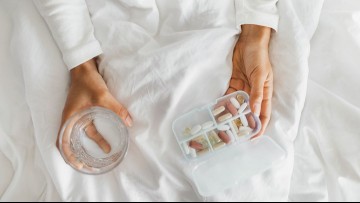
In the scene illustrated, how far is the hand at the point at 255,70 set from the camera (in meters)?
0.64

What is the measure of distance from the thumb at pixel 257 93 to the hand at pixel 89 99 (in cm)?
22

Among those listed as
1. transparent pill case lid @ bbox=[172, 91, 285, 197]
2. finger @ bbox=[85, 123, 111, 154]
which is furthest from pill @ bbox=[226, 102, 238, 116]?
finger @ bbox=[85, 123, 111, 154]

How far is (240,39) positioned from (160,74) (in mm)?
204

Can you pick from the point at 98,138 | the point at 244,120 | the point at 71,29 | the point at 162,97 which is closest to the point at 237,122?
the point at 244,120

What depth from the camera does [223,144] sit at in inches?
24.4

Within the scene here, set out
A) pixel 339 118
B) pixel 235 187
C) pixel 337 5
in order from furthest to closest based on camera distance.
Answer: pixel 337 5, pixel 339 118, pixel 235 187

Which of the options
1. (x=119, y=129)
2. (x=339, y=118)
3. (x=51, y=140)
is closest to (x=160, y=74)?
(x=119, y=129)

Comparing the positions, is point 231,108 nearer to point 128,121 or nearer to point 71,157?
point 128,121

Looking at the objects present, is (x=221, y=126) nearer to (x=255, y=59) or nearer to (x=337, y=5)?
(x=255, y=59)

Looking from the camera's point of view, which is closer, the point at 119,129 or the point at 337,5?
the point at 119,129

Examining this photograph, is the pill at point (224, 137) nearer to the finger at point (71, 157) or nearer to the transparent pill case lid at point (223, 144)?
the transparent pill case lid at point (223, 144)

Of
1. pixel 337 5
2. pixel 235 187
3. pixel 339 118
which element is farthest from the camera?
pixel 337 5

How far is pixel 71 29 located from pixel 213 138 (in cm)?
34

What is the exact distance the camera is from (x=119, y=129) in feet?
2.02
